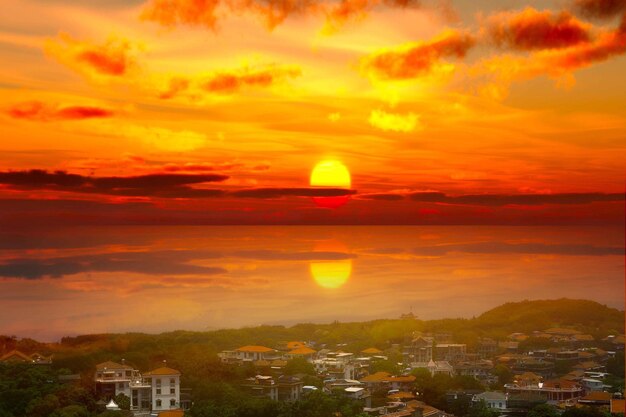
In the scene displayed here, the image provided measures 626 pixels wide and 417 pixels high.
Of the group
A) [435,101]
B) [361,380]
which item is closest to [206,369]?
[361,380]

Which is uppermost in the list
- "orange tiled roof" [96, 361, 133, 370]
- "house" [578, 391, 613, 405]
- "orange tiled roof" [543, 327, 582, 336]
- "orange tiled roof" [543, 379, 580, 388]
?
"orange tiled roof" [543, 327, 582, 336]

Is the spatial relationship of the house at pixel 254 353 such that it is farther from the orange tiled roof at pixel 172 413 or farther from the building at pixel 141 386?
the orange tiled roof at pixel 172 413

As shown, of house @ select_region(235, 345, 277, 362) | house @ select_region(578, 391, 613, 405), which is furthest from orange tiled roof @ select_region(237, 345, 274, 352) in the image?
house @ select_region(578, 391, 613, 405)

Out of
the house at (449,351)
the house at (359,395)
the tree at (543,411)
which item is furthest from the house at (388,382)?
the tree at (543,411)

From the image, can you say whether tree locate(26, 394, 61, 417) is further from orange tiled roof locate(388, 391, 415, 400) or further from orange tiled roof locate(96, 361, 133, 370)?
orange tiled roof locate(388, 391, 415, 400)

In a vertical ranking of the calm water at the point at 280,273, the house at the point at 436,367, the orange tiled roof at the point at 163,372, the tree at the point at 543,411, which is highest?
the calm water at the point at 280,273

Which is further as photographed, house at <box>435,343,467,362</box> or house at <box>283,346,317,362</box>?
house at <box>435,343,467,362</box>

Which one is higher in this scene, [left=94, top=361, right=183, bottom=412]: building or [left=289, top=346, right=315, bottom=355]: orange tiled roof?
[left=289, top=346, right=315, bottom=355]: orange tiled roof
